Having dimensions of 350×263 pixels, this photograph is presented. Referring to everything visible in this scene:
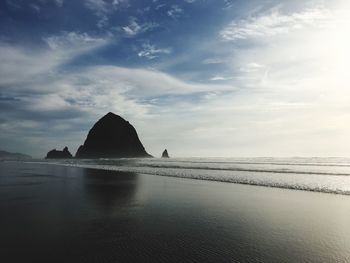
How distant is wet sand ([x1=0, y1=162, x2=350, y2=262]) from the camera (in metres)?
9.34

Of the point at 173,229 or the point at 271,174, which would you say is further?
the point at 271,174

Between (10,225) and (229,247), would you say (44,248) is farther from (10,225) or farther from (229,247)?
(229,247)

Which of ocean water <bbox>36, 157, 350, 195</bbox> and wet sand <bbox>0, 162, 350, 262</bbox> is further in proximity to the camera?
ocean water <bbox>36, 157, 350, 195</bbox>

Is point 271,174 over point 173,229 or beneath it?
over

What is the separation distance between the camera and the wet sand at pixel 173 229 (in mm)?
9336

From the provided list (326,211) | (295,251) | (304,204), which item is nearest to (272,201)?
(304,204)

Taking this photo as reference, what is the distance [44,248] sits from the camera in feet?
31.8

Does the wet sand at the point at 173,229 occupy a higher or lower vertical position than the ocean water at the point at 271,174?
lower

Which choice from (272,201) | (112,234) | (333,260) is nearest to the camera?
(333,260)

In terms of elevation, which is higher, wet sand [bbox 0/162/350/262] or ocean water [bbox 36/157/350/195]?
ocean water [bbox 36/157/350/195]

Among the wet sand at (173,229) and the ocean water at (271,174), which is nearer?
the wet sand at (173,229)

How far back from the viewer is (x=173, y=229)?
12.7 metres

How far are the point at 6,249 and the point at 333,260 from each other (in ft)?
32.9

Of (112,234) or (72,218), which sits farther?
(72,218)
